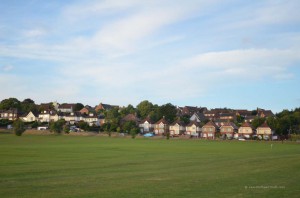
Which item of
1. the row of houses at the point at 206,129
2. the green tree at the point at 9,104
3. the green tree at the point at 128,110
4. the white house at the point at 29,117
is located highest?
the green tree at the point at 9,104

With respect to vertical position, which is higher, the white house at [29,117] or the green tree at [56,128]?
the white house at [29,117]

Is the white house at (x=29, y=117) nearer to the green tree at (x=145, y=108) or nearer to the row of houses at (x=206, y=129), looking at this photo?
the green tree at (x=145, y=108)

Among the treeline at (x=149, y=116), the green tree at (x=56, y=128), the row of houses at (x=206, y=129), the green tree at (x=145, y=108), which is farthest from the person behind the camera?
the green tree at (x=145, y=108)

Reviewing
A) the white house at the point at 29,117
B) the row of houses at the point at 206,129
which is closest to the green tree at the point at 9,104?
the white house at the point at 29,117

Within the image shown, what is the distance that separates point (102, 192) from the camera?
59.2 ft

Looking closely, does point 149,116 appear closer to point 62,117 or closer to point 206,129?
point 206,129

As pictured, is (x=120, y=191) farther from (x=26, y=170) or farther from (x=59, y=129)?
(x=59, y=129)

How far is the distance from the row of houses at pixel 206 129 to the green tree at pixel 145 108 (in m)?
15.3

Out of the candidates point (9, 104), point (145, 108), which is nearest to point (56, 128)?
point (145, 108)

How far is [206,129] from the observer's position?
147125 millimetres

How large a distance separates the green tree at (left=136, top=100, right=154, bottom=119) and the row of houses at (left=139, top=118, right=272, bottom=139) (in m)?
15.3

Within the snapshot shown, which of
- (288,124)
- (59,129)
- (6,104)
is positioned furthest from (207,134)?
(6,104)

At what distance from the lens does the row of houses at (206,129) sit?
133 metres

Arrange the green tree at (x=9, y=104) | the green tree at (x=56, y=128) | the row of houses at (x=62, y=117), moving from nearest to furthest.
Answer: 1. the green tree at (x=56, y=128)
2. the row of houses at (x=62, y=117)
3. the green tree at (x=9, y=104)
